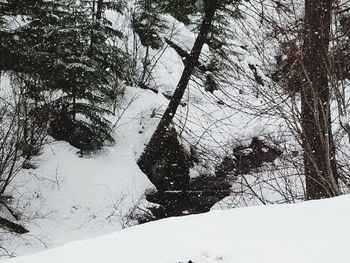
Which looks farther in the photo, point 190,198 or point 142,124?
point 142,124

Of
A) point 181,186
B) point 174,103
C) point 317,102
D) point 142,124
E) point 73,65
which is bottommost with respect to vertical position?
point 317,102

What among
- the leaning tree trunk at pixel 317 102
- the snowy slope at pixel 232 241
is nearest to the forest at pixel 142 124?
the leaning tree trunk at pixel 317 102

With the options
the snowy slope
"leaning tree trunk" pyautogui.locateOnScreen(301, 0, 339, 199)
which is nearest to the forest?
"leaning tree trunk" pyautogui.locateOnScreen(301, 0, 339, 199)

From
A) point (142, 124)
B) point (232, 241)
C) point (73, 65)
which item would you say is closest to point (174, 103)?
point (142, 124)

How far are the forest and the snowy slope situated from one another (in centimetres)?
301

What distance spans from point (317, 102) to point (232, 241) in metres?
3.81

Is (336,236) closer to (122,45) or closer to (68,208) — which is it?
(68,208)

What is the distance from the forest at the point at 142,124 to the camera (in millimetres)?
6152

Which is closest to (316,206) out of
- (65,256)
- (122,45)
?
(65,256)

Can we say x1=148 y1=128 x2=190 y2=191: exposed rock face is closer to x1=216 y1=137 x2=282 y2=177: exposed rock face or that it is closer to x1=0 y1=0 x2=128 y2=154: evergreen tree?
x1=216 y1=137 x2=282 y2=177: exposed rock face

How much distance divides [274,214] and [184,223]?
652 mm

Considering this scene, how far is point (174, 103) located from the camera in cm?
1239

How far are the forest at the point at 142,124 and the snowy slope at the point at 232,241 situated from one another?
3.01 m

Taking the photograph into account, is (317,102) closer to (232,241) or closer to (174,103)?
(232,241)
